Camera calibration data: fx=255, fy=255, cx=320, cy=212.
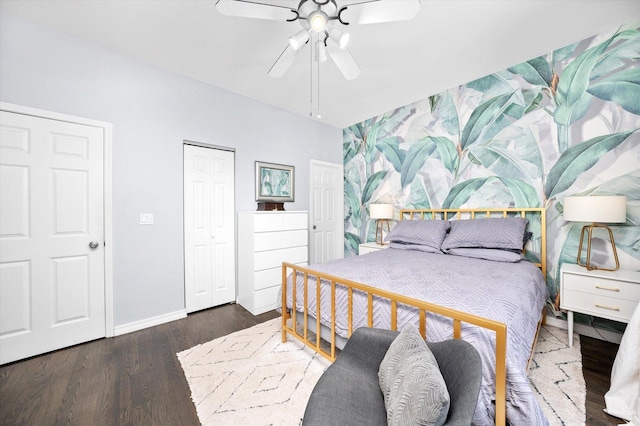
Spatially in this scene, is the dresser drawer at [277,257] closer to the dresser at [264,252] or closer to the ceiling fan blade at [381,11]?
the dresser at [264,252]

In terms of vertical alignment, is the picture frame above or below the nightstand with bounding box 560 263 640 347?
above

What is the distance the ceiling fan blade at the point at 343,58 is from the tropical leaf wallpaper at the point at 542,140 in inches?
72.5

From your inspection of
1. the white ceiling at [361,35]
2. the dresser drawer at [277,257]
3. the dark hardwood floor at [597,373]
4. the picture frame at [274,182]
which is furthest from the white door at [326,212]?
the dark hardwood floor at [597,373]

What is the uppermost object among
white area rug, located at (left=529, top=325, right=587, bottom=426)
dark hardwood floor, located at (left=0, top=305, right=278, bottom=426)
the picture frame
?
the picture frame

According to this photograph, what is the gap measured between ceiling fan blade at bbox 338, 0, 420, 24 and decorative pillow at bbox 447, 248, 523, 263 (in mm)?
2090

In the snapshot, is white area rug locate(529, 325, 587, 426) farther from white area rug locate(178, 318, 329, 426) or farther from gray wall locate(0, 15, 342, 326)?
gray wall locate(0, 15, 342, 326)

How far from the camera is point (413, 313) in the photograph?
1364 millimetres

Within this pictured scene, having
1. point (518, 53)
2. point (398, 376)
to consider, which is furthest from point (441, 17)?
point (398, 376)

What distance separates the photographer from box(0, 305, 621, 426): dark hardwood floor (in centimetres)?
147

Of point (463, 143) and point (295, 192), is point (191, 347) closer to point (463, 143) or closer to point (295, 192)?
point (295, 192)

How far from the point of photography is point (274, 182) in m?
3.69

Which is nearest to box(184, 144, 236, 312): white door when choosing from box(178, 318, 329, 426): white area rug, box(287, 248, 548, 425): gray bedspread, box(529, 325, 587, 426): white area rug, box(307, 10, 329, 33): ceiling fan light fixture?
box(178, 318, 329, 426): white area rug

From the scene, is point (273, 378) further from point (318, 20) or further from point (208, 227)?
point (318, 20)

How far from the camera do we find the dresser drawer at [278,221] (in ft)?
9.86
